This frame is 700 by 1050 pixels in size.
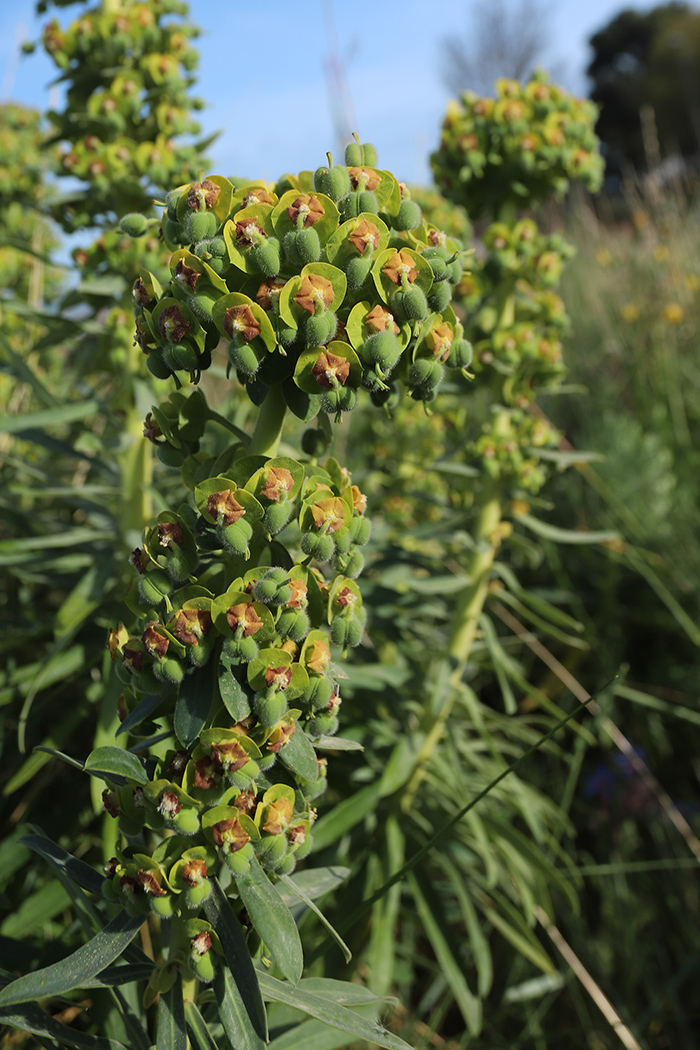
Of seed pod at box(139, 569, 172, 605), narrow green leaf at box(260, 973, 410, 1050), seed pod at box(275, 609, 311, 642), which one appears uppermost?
seed pod at box(139, 569, 172, 605)

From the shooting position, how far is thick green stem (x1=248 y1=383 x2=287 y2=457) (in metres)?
1.03

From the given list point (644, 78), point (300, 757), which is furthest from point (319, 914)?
point (644, 78)

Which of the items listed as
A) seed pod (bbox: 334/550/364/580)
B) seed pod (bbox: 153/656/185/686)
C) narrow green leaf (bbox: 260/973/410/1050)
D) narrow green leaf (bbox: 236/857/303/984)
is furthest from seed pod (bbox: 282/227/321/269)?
narrow green leaf (bbox: 260/973/410/1050)

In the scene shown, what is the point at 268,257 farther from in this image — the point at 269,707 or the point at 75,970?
the point at 75,970

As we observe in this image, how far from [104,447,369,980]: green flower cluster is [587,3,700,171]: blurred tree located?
23.5m

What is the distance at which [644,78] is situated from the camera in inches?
1006

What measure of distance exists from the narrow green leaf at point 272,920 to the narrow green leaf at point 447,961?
42.8 inches

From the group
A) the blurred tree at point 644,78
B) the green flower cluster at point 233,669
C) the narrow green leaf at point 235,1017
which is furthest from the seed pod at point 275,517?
the blurred tree at point 644,78

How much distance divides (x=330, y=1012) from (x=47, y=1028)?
1.16 feet

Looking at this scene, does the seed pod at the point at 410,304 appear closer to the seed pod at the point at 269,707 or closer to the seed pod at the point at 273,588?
the seed pod at the point at 273,588

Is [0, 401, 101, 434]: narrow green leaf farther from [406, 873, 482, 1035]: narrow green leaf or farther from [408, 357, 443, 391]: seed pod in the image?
[406, 873, 482, 1035]: narrow green leaf

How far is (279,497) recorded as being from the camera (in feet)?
3.05

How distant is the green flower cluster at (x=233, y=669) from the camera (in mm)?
931

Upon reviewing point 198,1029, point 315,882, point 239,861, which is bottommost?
point 198,1029
